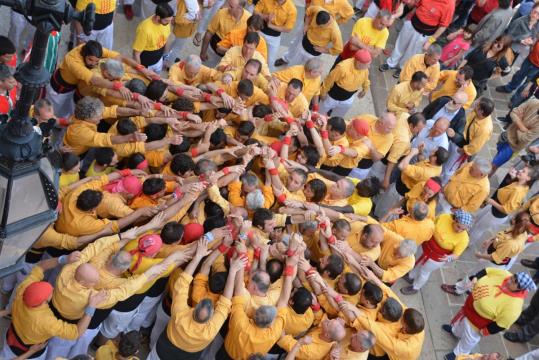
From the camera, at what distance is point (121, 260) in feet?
17.5

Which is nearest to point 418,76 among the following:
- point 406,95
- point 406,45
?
point 406,95

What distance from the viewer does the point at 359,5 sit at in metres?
12.0

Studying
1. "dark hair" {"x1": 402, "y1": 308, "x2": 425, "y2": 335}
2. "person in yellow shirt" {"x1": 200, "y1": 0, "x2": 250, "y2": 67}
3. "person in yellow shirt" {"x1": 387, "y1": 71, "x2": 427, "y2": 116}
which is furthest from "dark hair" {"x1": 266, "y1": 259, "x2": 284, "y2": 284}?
"person in yellow shirt" {"x1": 200, "y1": 0, "x2": 250, "y2": 67}

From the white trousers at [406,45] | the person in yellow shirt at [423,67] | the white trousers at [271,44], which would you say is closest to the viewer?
the person in yellow shirt at [423,67]

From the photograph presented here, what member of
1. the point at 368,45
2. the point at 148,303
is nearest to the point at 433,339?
the point at 148,303

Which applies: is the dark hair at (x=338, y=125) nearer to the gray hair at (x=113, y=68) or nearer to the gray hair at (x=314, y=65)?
the gray hair at (x=314, y=65)

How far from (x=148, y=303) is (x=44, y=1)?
444 centimetres

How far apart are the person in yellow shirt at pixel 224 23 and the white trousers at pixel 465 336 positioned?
193 inches

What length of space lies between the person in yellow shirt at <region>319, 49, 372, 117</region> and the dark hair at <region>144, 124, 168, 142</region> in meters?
3.05

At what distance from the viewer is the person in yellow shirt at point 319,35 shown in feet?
29.5

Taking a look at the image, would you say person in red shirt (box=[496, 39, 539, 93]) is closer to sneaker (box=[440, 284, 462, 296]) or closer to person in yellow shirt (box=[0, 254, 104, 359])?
sneaker (box=[440, 284, 462, 296])

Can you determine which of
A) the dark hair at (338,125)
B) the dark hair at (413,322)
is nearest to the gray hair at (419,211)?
the dark hair at (338,125)

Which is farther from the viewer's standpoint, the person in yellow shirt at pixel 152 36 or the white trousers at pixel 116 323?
the person in yellow shirt at pixel 152 36

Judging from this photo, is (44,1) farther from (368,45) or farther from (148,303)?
(368,45)
